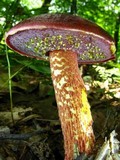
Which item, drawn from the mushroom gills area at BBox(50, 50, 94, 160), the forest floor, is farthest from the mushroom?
the forest floor

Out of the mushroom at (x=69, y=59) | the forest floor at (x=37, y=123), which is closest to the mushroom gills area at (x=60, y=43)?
the mushroom at (x=69, y=59)

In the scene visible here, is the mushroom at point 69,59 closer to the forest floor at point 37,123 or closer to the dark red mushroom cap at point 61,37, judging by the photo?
the dark red mushroom cap at point 61,37

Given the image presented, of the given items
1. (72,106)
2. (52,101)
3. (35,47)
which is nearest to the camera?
(72,106)

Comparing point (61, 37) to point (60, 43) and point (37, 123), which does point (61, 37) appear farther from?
point (37, 123)

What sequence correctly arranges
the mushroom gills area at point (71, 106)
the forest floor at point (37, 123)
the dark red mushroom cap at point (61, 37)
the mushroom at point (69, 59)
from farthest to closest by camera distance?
the forest floor at point (37, 123) < the mushroom gills area at point (71, 106) < the mushroom at point (69, 59) < the dark red mushroom cap at point (61, 37)

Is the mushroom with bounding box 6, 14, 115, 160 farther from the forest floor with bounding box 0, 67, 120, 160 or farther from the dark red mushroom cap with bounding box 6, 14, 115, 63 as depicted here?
the forest floor with bounding box 0, 67, 120, 160

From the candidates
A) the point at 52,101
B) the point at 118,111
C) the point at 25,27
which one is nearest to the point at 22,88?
the point at 52,101

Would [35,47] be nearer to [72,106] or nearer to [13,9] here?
[72,106]
